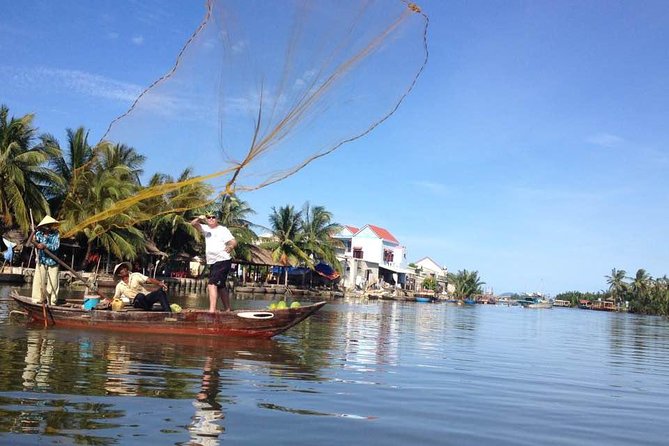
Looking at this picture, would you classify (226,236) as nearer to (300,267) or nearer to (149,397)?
(149,397)

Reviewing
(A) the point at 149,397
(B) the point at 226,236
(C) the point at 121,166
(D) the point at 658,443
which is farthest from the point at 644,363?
(C) the point at 121,166

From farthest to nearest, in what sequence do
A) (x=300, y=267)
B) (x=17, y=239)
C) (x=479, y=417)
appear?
(x=300, y=267) < (x=17, y=239) < (x=479, y=417)

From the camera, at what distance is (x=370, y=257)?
252ft

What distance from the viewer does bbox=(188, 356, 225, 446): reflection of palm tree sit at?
4572mm

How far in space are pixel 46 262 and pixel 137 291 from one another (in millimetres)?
2014

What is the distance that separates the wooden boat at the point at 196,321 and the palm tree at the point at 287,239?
136 ft

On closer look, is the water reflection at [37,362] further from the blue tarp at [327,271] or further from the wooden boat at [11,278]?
the blue tarp at [327,271]

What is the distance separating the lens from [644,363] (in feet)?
45.4

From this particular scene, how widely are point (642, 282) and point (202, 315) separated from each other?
333 ft

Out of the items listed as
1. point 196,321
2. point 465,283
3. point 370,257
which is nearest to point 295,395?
point 196,321

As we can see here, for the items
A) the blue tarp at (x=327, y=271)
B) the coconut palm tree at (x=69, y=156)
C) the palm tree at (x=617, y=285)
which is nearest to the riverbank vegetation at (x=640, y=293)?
the palm tree at (x=617, y=285)

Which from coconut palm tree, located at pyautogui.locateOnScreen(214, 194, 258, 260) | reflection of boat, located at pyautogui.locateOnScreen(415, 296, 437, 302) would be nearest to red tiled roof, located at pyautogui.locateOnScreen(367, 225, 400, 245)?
reflection of boat, located at pyautogui.locateOnScreen(415, 296, 437, 302)

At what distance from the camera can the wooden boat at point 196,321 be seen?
11156mm

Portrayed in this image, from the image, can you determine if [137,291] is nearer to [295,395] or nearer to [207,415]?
[295,395]
